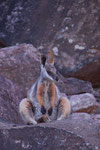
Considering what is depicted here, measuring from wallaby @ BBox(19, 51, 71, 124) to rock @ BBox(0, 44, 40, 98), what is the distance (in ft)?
15.2

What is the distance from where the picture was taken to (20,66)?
47.2ft

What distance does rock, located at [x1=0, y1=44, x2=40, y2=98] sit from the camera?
14234 millimetres

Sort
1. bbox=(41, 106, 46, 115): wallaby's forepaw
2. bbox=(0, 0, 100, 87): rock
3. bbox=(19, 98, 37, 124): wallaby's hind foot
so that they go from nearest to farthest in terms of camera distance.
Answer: bbox=(19, 98, 37, 124): wallaby's hind foot → bbox=(41, 106, 46, 115): wallaby's forepaw → bbox=(0, 0, 100, 87): rock

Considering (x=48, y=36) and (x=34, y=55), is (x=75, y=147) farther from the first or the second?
(x=48, y=36)

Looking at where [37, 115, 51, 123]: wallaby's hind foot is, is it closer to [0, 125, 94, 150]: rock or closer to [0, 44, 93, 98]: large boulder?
[0, 125, 94, 150]: rock

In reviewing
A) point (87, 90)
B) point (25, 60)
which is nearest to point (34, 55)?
point (25, 60)

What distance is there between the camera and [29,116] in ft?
29.3

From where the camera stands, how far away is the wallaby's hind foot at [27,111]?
347 inches

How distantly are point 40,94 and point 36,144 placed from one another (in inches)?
117

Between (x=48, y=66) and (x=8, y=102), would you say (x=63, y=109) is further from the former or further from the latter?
(x=8, y=102)

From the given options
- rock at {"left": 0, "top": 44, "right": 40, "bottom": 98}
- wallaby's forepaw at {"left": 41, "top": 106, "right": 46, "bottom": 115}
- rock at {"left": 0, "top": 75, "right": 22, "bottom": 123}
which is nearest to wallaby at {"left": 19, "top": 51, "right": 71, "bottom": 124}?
wallaby's forepaw at {"left": 41, "top": 106, "right": 46, "bottom": 115}

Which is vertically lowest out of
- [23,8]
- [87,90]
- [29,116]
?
[87,90]

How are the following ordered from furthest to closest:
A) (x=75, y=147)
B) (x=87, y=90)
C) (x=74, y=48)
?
(x=74, y=48)
(x=87, y=90)
(x=75, y=147)

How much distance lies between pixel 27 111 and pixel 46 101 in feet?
2.17
